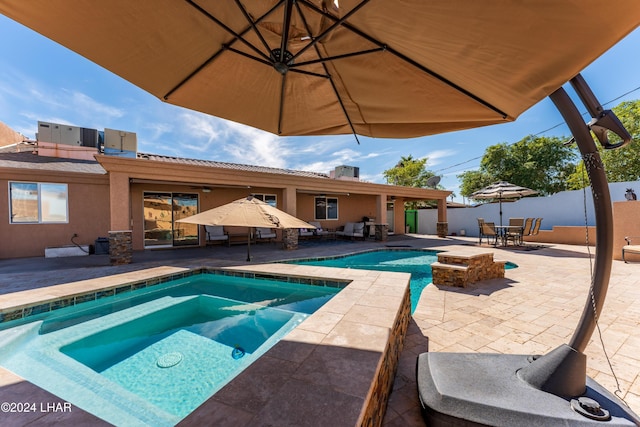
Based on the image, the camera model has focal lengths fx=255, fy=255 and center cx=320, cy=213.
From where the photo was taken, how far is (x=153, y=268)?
587 centimetres

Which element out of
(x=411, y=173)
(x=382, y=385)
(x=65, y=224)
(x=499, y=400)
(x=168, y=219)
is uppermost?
(x=411, y=173)

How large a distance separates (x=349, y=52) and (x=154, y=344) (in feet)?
13.7

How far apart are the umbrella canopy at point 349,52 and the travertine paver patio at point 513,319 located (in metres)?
2.49

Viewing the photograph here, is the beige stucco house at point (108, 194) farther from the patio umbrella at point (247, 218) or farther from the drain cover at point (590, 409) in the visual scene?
the drain cover at point (590, 409)

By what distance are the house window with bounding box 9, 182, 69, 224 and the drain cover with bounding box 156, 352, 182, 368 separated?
8716 mm

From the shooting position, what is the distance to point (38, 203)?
818cm

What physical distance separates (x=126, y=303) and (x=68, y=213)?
6683 millimetres

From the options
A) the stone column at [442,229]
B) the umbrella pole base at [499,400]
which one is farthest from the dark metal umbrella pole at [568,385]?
the stone column at [442,229]

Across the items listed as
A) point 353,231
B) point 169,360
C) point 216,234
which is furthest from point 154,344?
point 353,231

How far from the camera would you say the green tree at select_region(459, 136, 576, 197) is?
19156mm

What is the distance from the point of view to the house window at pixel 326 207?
561 inches

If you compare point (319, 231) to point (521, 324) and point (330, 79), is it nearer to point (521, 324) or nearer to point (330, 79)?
point (521, 324)

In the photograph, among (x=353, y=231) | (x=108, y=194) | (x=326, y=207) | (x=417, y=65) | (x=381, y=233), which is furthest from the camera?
(x=326, y=207)

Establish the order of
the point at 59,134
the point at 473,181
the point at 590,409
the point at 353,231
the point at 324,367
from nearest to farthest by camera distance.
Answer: the point at 590,409
the point at 324,367
the point at 59,134
the point at 353,231
the point at 473,181
